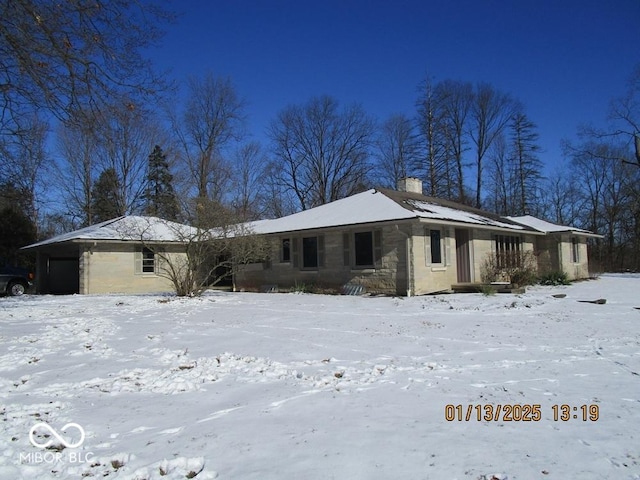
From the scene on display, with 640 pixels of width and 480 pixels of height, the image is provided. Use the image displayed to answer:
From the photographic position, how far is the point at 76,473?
3.33 m

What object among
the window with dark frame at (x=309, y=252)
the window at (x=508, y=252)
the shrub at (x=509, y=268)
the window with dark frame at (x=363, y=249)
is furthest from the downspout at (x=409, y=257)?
the window at (x=508, y=252)

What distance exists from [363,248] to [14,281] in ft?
56.5

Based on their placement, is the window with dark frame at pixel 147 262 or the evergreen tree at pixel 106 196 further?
the evergreen tree at pixel 106 196

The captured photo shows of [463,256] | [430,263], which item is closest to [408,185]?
[463,256]

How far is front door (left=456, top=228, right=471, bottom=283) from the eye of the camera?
18.8m

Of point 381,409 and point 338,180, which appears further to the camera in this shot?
point 338,180

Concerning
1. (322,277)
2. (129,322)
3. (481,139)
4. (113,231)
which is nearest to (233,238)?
(322,277)

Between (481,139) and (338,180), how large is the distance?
42.1ft

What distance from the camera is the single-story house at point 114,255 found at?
2150 cm

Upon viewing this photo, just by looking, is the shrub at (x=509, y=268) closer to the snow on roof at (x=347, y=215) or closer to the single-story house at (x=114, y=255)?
the snow on roof at (x=347, y=215)

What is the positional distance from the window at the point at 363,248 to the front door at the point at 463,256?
395 centimetres

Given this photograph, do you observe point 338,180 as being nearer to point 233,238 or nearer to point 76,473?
point 233,238

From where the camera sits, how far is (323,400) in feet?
15.7

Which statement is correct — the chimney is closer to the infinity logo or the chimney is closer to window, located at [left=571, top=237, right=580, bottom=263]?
window, located at [left=571, top=237, right=580, bottom=263]
